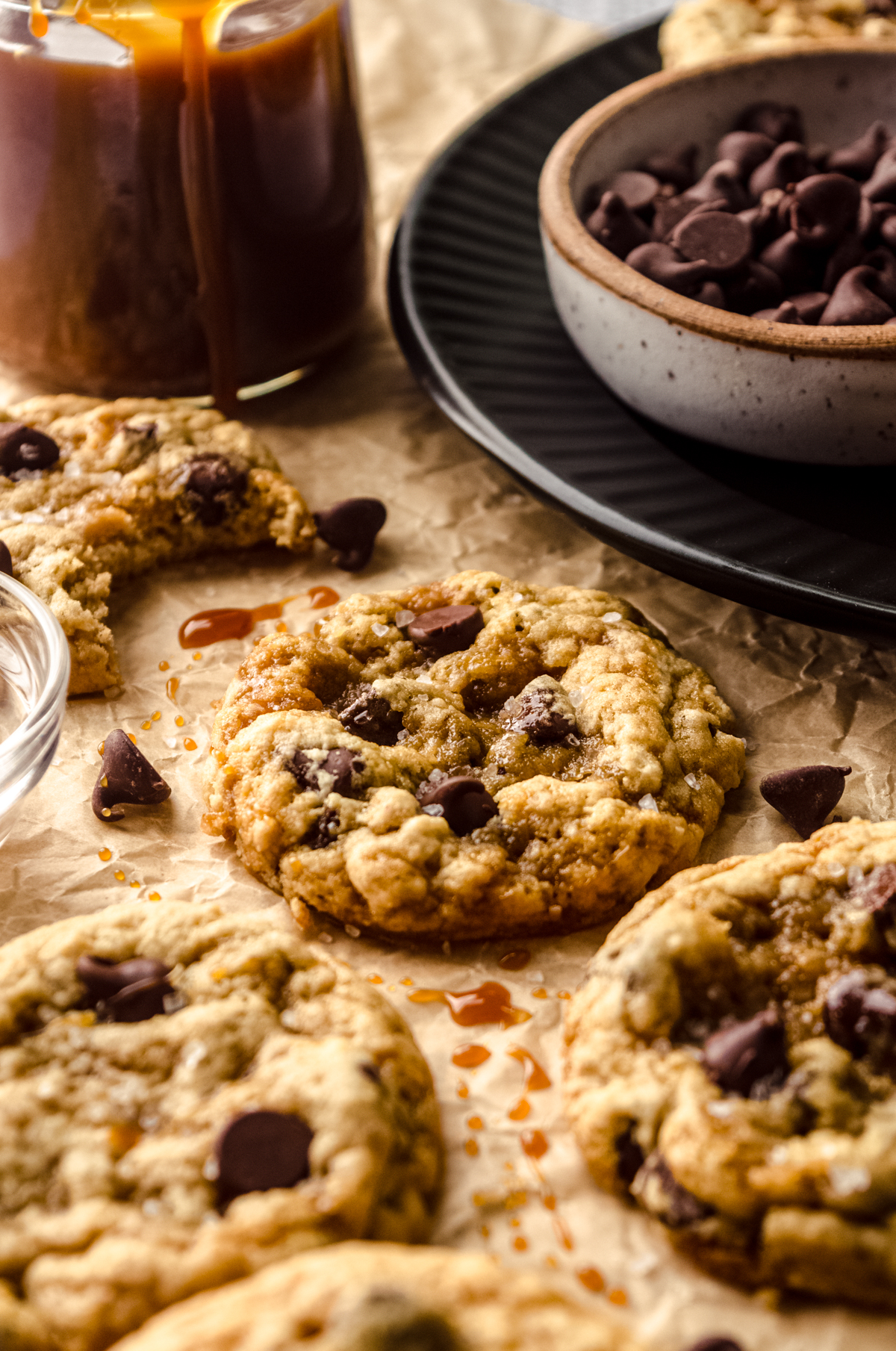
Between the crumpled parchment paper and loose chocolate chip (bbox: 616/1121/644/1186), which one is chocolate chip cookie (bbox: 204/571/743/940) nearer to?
the crumpled parchment paper

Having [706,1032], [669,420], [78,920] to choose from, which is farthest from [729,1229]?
[669,420]

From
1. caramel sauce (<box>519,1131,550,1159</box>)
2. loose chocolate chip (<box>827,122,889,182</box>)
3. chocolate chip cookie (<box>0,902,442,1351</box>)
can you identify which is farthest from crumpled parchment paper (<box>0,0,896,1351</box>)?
loose chocolate chip (<box>827,122,889,182</box>)

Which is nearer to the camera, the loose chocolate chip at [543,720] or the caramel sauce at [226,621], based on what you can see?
the loose chocolate chip at [543,720]

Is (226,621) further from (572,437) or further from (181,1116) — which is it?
(181,1116)

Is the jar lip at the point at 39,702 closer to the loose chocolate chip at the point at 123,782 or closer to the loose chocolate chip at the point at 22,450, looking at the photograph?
the loose chocolate chip at the point at 123,782

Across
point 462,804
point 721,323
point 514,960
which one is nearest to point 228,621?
point 462,804

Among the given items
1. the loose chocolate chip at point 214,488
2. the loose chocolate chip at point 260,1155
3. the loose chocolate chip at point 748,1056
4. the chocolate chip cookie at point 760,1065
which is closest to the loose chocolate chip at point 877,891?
the chocolate chip cookie at point 760,1065

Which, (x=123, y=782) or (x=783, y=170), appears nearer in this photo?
(x=123, y=782)
